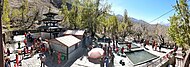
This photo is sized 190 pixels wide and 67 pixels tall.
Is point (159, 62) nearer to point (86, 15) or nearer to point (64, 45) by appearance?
point (64, 45)

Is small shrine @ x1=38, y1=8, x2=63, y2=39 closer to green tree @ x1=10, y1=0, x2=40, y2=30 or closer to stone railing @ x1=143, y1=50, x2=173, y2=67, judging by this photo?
green tree @ x1=10, y1=0, x2=40, y2=30

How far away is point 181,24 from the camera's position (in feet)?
55.9

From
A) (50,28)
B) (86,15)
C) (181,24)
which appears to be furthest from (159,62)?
(86,15)

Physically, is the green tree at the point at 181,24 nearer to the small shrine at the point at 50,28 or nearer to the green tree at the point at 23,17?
the small shrine at the point at 50,28

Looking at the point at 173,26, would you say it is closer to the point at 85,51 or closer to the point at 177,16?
the point at 177,16

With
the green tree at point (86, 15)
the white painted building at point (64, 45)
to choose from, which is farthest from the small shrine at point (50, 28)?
the green tree at point (86, 15)

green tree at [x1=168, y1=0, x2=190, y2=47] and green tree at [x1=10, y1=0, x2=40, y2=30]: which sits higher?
green tree at [x1=10, y1=0, x2=40, y2=30]

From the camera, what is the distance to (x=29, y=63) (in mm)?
22172

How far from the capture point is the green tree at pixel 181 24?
626 inches

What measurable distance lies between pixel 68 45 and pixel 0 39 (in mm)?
21976

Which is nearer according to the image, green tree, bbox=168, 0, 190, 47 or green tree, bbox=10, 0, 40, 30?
green tree, bbox=168, 0, 190, 47

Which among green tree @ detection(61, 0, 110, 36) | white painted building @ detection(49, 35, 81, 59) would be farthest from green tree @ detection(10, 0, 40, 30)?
white painted building @ detection(49, 35, 81, 59)

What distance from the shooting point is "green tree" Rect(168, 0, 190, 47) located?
1591 centimetres

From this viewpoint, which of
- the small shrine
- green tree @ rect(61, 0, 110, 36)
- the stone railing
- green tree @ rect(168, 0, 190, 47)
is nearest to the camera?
green tree @ rect(168, 0, 190, 47)
